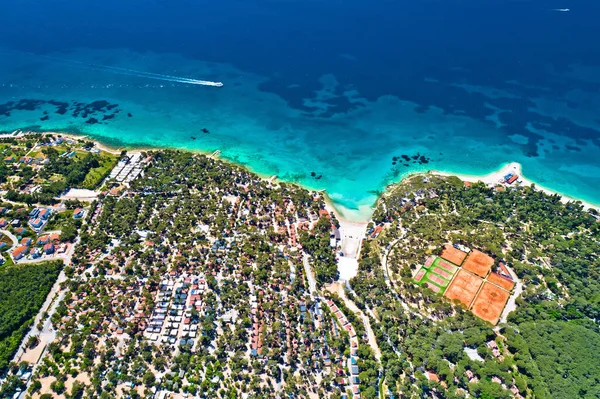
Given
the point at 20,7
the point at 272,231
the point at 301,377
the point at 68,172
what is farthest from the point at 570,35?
the point at 20,7

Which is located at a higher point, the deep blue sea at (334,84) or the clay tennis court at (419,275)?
the deep blue sea at (334,84)

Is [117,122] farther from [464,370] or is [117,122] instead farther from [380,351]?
[464,370]

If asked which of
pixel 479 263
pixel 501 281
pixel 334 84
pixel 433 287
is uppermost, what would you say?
pixel 334 84

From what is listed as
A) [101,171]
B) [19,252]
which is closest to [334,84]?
[101,171]

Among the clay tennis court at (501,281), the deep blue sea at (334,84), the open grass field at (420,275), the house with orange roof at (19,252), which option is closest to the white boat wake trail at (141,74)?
the deep blue sea at (334,84)

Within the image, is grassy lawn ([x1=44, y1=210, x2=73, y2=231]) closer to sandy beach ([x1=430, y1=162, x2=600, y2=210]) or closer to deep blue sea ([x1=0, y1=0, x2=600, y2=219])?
deep blue sea ([x1=0, y1=0, x2=600, y2=219])

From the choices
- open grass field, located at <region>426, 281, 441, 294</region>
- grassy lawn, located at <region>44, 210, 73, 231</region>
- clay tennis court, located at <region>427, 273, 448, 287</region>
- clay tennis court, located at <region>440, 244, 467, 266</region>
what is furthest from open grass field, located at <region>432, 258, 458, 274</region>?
grassy lawn, located at <region>44, 210, 73, 231</region>

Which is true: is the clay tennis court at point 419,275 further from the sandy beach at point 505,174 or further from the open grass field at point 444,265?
the sandy beach at point 505,174

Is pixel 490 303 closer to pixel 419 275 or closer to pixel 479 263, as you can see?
pixel 479 263
